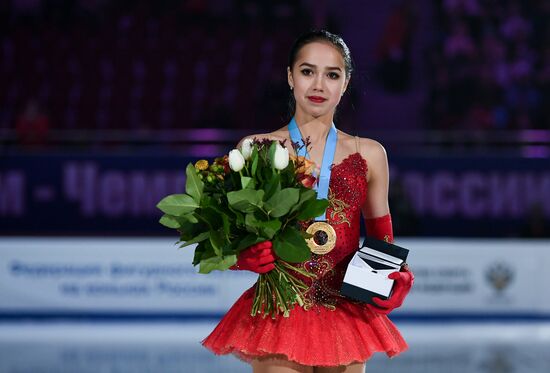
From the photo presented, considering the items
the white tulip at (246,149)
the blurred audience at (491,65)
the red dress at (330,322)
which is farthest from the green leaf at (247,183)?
the blurred audience at (491,65)

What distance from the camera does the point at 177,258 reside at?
8328mm

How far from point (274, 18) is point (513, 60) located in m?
2.96

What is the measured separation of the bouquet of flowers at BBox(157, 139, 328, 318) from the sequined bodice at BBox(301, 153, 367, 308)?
0.24 meters

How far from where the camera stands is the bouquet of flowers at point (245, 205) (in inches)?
108

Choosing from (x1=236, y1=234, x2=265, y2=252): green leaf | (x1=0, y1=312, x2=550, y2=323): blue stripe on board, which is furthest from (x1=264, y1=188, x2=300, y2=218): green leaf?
(x1=0, y1=312, x2=550, y2=323): blue stripe on board

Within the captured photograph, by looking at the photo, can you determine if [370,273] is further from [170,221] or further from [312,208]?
[170,221]

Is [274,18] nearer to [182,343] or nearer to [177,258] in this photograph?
[177,258]

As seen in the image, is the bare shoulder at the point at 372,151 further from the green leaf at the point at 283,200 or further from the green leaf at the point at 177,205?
the green leaf at the point at 177,205

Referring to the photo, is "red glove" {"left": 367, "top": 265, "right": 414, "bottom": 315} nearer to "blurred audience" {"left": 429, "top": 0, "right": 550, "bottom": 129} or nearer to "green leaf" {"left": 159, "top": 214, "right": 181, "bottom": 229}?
"green leaf" {"left": 159, "top": 214, "right": 181, "bottom": 229}

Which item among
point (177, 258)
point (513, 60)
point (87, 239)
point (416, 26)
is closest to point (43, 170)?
point (87, 239)

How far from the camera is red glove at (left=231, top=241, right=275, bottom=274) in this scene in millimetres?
2812

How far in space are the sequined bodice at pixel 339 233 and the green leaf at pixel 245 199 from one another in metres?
0.44

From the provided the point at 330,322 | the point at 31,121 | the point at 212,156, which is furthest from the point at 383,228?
the point at 31,121

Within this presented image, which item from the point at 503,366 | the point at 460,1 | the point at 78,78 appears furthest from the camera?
the point at 460,1
